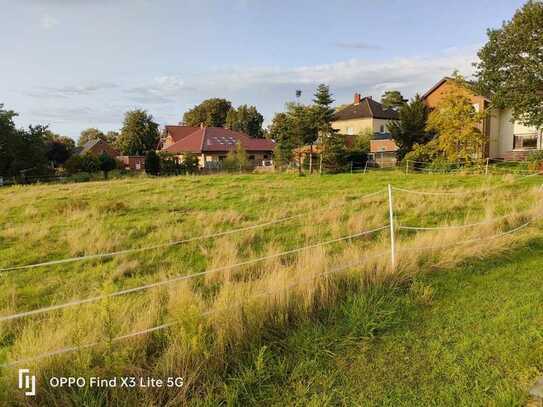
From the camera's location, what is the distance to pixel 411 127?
31188 mm

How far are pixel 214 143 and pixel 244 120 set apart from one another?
24467 mm

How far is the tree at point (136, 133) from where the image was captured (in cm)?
5972

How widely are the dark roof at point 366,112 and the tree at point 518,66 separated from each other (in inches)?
956

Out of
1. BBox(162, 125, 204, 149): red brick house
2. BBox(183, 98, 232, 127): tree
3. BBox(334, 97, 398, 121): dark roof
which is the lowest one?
BBox(162, 125, 204, 149): red brick house

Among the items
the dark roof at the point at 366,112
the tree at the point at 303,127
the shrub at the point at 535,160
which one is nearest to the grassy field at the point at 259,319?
the shrub at the point at 535,160

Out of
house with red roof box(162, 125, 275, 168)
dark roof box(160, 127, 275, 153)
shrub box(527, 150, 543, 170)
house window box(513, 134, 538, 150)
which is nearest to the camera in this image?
shrub box(527, 150, 543, 170)

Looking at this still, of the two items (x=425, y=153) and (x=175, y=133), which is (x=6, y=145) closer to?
(x=175, y=133)

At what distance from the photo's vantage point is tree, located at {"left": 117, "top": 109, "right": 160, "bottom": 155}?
59.7 m

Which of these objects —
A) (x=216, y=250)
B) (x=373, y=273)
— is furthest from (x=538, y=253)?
(x=216, y=250)

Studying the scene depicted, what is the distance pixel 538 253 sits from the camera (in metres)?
6.38

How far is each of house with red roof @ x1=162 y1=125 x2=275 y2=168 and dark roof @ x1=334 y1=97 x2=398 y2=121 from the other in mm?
11457

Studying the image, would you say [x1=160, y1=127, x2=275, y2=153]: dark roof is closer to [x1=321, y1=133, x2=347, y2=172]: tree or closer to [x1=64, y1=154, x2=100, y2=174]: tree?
[x1=64, y1=154, x2=100, y2=174]: tree

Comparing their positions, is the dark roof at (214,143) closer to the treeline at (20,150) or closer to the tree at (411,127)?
the treeline at (20,150)

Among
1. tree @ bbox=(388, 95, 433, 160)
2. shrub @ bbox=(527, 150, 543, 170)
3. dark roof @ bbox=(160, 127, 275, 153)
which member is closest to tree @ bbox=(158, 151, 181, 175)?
dark roof @ bbox=(160, 127, 275, 153)
